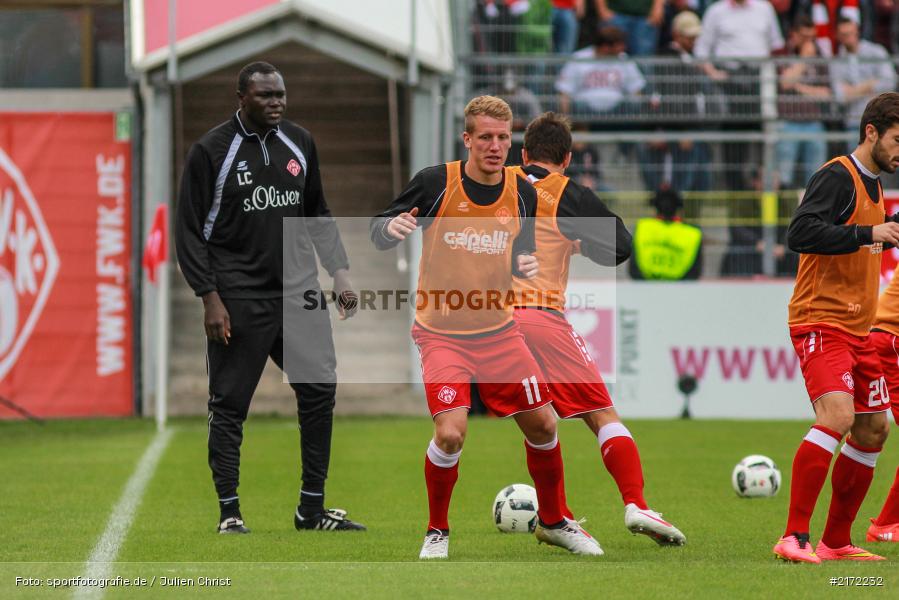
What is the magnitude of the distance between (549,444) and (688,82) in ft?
38.0

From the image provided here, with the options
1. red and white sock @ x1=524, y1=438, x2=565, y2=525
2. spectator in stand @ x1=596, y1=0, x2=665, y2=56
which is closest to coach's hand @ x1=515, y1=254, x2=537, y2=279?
red and white sock @ x1=524, y1=438, x2=565, y2=525

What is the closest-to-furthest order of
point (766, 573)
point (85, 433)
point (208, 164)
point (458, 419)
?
point (766, 573) → point (458, 419) → point (208, 164) → point (85, 433)

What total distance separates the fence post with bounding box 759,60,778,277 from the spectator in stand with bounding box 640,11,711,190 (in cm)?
72

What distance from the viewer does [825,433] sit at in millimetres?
6930

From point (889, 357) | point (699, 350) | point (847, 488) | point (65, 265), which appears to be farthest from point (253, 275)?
point (65, 265)

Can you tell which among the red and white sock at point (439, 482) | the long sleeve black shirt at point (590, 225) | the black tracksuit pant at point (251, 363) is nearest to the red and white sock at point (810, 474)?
the long sleeve black shirt at point (590, 225)

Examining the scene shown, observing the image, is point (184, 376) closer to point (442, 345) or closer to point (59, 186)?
point (59, 186)

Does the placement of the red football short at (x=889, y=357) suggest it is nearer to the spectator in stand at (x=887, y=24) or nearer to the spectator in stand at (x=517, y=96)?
the spectator in stand at (x=517, y=96)

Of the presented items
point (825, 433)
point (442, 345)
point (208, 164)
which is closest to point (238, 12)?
point (208, 164)

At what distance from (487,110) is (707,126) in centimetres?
1194

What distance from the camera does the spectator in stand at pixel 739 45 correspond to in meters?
18.4

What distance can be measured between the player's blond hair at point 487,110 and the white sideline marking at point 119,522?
2.78 m

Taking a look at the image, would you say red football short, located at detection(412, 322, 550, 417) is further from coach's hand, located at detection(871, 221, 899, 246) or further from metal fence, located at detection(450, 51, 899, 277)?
metal fence, located at detection(450, 51, 899, 277)

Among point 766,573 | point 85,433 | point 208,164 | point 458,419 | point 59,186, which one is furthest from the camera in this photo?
point 59,186
